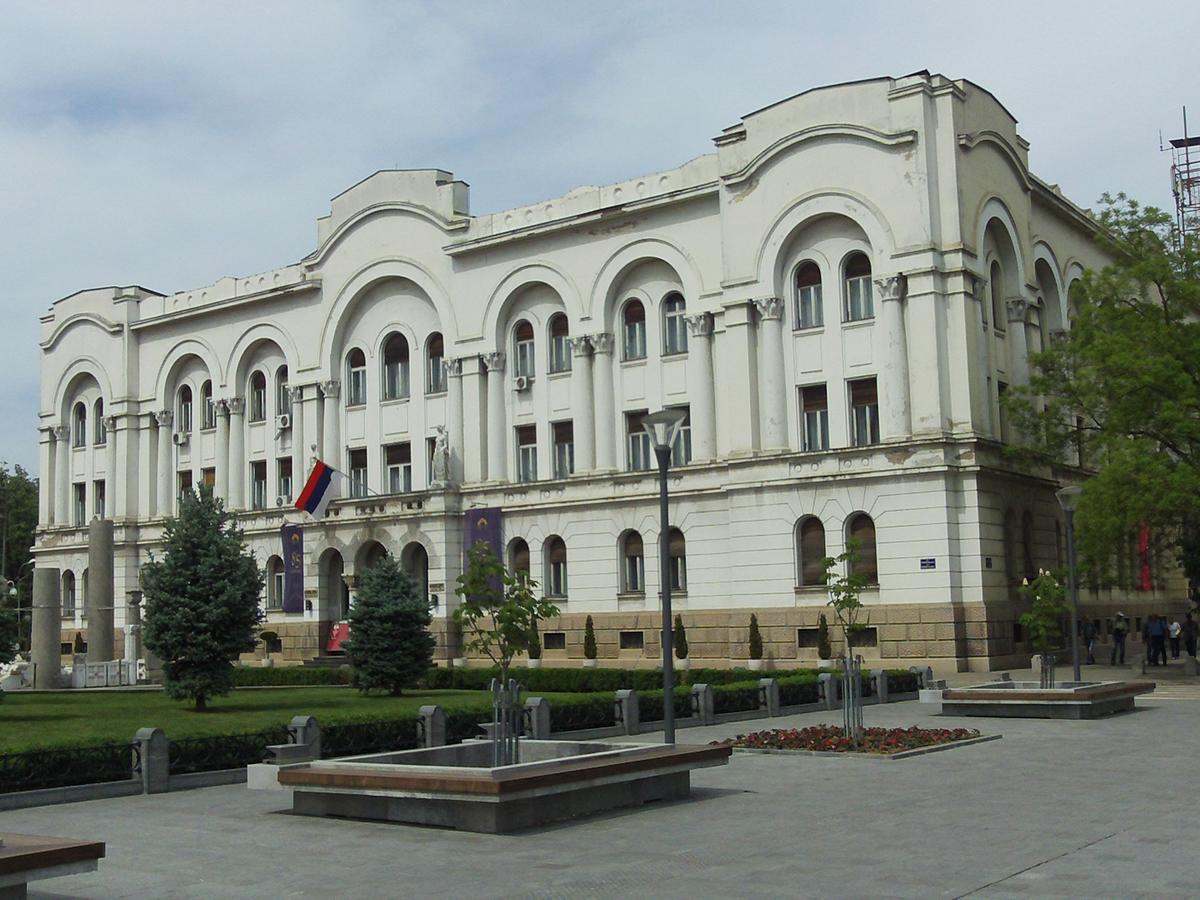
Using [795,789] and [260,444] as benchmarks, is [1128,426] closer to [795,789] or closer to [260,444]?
[795,789]

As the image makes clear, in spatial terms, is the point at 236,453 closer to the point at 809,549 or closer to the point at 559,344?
the point at 559,344

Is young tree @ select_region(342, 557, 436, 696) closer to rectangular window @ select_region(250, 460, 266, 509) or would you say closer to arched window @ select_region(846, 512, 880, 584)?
arched window @ select_region(846, 512, 880, 584)

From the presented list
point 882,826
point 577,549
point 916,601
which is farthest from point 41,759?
point 577,549

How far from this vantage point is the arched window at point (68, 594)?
67.8 meters

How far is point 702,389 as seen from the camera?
47344mm

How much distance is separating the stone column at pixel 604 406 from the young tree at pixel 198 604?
58.3ft

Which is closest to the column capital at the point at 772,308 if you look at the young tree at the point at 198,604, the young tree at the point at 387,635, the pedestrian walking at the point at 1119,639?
the young tree at the point at 387,635

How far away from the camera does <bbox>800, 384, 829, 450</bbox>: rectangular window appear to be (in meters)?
44.6

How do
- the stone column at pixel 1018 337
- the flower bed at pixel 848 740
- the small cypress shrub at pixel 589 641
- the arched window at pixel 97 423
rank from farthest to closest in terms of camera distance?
the arched window at pixel 97 423
the small cypress shrub at pixel 589 641
the stone column at pixel 1018 337
the flower bed at pixel 848 740

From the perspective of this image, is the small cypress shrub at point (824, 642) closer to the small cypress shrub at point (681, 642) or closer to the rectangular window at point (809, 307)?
the small cypress shrub at point (681, 642)

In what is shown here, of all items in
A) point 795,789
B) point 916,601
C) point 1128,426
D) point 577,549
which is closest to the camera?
point 795,789

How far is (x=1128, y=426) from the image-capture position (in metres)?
38.1

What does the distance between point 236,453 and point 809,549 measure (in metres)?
29.0

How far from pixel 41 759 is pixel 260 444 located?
43670 mm
